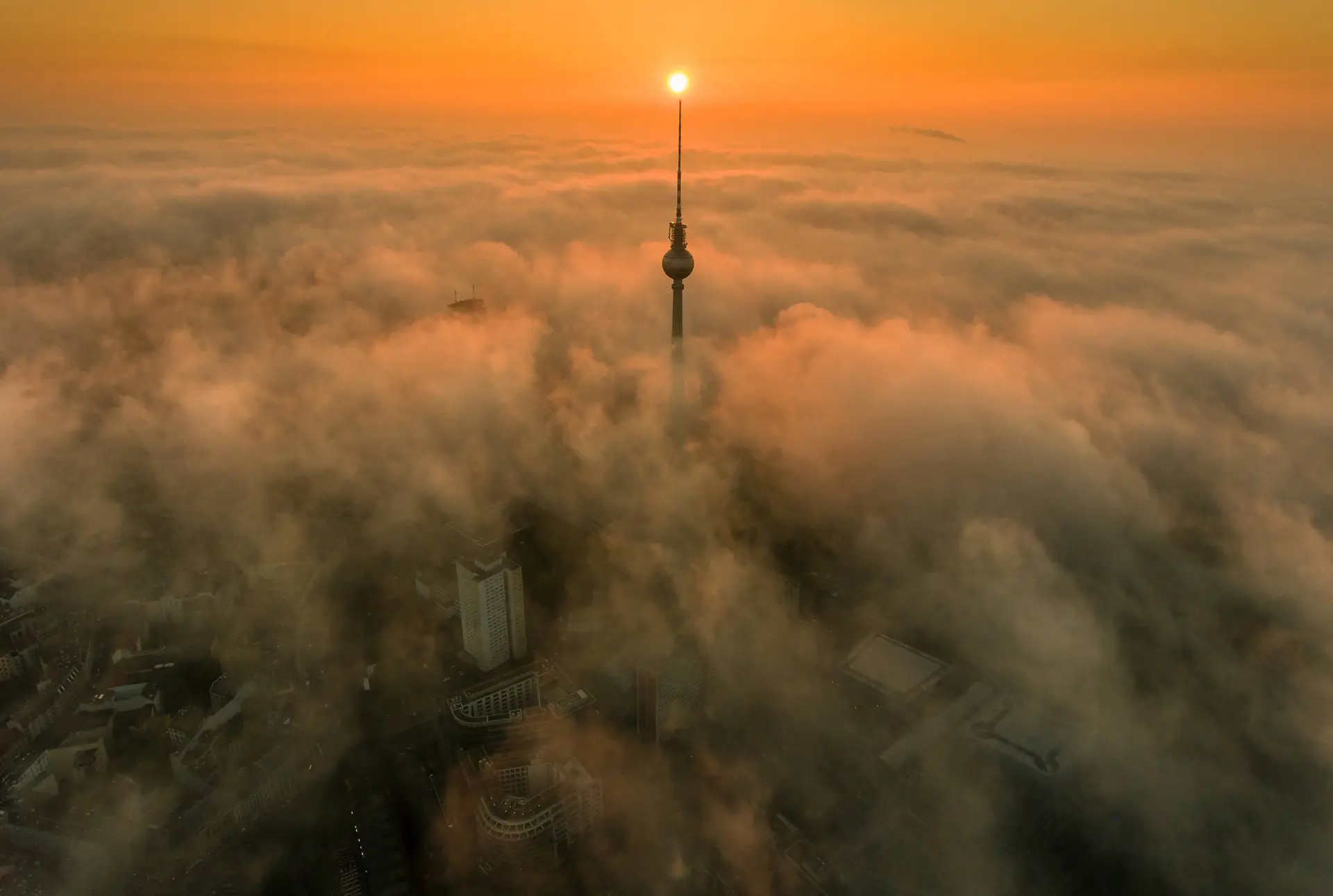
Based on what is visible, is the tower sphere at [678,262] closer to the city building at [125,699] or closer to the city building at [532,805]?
the city building at [532,805]

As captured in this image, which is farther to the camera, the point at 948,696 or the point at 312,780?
the point at 948,696

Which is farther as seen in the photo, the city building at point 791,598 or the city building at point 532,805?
the city building at point 791,598

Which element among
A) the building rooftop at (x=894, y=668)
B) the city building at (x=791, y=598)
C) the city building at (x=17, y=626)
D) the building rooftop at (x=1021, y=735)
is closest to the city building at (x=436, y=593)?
the city building at (x=791, y=598)

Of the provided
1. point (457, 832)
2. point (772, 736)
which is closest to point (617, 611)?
point (772, 736)

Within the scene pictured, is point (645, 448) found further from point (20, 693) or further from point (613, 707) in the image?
point (20, 693)

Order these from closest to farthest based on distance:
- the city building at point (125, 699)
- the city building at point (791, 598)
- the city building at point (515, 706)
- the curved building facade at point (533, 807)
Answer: the curved building facade at point (533, 807), the city building at point (515, 706), the city building at point (125, 699), the city building at point (791, 598)

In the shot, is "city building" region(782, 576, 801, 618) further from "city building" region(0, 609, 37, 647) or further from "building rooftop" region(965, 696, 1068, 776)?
"city building" region(0, 609, 37, 647)
